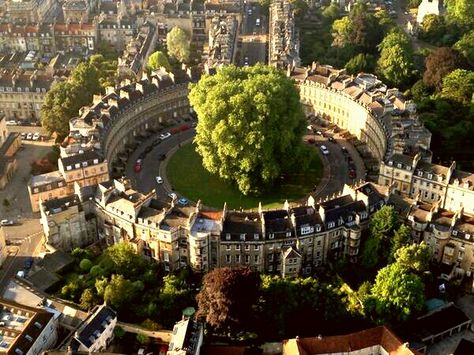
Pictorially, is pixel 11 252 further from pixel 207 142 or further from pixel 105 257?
pixel 207 142

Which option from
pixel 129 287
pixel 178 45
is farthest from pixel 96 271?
pixel 178 45

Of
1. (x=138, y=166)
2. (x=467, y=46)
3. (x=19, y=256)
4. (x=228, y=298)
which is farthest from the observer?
(x=467, y=46)

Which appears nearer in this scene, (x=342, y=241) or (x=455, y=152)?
(x=342, y=241)

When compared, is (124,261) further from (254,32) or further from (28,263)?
(254,32)

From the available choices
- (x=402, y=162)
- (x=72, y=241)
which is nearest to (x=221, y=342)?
(x=72, y=241)

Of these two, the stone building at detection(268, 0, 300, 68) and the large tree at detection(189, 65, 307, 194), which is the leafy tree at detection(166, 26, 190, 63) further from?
the large tree at detection(189, 65, 307, 194)

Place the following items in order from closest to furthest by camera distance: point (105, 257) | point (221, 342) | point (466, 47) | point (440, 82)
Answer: point (221, 342) → point (105, 257) → point (440, 82) → point (466, 47)

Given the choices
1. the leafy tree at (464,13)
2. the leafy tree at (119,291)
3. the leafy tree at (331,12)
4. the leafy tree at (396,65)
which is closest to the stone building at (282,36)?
the leafy tree at (331,12)
